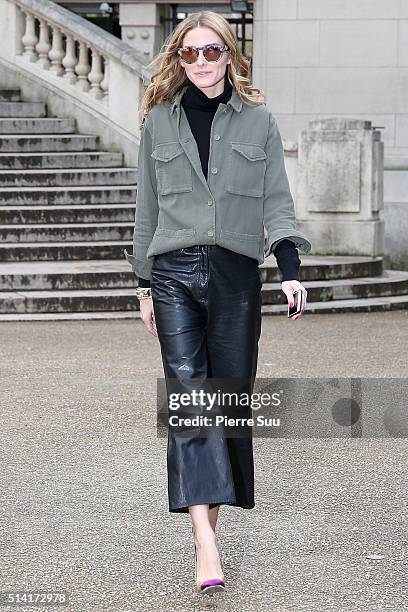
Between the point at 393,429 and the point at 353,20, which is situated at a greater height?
the point at 353,20

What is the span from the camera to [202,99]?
470cm

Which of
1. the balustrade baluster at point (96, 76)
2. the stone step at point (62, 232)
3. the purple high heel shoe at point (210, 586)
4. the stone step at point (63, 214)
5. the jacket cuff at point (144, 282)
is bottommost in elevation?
the purple high heel shoe at point (210, 586)

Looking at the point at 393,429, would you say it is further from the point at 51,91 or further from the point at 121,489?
the point at 51,91

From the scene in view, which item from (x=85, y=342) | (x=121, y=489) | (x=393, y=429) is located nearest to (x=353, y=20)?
(x=85, y=342)

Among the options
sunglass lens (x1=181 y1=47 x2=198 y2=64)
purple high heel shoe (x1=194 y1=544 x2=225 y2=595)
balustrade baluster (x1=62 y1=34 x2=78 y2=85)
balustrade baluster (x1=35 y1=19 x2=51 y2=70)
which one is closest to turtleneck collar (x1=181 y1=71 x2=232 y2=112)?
sunglass lens (x1=181 y1=47 x2=198 y2=64)

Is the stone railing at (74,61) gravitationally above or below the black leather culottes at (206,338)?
above

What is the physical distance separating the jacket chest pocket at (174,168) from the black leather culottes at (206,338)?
0.20 metres

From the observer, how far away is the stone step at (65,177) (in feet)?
49.7

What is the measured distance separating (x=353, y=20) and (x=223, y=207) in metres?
14.1

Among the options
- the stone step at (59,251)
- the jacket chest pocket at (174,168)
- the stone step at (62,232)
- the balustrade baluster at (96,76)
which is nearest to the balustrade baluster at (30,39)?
the balustrade baluster at (96,76)

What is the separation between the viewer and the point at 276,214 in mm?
4695

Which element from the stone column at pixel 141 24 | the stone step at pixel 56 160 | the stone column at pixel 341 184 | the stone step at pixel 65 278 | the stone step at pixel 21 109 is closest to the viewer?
the stone step at pixel 65 278

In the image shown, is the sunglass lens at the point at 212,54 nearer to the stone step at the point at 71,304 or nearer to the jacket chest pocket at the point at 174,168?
the jacket chest pocket at the point at 174,168

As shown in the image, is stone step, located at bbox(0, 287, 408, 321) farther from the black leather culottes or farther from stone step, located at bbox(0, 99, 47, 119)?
the black leather culottes
